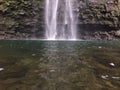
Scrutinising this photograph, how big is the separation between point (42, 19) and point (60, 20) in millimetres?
2792

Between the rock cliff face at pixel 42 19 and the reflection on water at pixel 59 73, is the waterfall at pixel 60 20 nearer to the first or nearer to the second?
the rock cliff face at pixel 42 19

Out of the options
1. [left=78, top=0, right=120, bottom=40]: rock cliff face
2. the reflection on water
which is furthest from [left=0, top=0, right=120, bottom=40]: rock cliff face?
the reflection on water

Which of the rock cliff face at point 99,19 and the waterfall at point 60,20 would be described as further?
the waterfall at point 60,20

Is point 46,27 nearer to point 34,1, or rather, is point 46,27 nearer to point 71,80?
point 34,1

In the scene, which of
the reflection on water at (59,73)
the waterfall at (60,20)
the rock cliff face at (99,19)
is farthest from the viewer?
the waterfall at (60,20)

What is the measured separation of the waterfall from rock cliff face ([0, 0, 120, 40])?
0.91 meters

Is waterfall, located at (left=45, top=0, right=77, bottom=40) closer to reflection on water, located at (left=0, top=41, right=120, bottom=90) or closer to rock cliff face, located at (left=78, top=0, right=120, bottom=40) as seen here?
rock cliff face, located at (left=78, top=0, right=120, bottom=40)

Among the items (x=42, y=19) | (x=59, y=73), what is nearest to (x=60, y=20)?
(x=42, y=19)

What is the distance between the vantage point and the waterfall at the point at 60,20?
1377 inches

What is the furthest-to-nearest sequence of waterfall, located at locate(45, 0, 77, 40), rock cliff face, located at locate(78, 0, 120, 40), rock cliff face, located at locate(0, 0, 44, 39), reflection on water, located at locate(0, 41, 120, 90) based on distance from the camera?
waterfall, located at locate(45, 0, 77, 40) → rock cliff face, located at locate(78, 0, 120, 40) → rock cliff face, located at locate(0, 0, 44, 39) → reflection on water, located at locate(0, 41, 120, 90)

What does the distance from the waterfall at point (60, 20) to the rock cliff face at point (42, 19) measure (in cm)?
91

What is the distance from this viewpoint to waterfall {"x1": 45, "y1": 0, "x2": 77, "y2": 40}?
115ft

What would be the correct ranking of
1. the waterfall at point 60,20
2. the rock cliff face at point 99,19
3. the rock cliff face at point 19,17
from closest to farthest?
the rock cliff face at point 19,17
the rock cliff face at point 99,19
the waterfall at point 60,20

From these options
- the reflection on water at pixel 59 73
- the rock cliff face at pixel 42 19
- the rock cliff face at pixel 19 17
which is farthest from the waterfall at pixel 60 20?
the reflection on water at pixel 59 73
